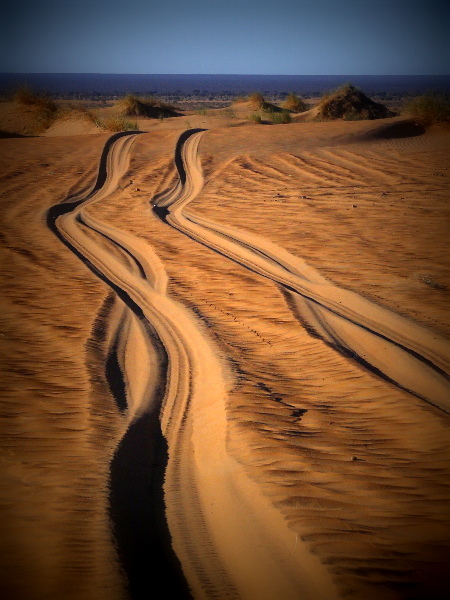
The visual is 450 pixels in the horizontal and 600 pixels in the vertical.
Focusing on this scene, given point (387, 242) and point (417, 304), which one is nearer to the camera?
point (417, 304)

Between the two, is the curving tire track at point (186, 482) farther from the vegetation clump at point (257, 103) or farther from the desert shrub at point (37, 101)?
the vegetation clump at point (257, 103)

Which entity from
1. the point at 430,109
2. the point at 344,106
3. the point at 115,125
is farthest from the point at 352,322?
the point at 344,106

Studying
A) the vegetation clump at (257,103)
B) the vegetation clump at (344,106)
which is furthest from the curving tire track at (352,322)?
the vegetation clump at (257,103)

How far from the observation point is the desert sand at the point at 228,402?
2.69 meters

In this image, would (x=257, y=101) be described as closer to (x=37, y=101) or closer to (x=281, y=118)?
(x=281, y=118)

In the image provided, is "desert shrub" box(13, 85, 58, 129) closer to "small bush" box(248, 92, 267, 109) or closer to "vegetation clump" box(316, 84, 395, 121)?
"small bush" box(248, 92, 267, 109)

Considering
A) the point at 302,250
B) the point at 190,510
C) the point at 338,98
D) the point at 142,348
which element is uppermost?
the point at 338,98

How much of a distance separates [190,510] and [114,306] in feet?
12.5

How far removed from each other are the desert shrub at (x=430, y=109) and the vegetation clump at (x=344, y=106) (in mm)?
6600

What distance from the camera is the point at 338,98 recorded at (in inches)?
1099

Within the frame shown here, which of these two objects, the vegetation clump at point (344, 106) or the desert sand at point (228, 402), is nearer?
the desert sand at point (228, 402)

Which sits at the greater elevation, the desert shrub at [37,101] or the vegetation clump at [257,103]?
the vegetation clump at [257,103]

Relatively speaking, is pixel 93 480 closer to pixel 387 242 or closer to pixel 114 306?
pixel 114 306

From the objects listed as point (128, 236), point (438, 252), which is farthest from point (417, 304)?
point (128, 236)
